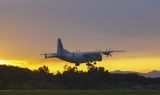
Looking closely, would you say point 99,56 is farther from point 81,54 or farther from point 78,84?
point 78,84

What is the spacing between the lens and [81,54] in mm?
185000

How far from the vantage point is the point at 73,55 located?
183m

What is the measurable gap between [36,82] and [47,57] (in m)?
8.82

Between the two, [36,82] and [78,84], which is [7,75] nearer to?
[36,82]

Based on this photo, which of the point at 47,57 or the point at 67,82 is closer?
the point at 47,57

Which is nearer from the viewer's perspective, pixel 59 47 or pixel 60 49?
pixel 60 49

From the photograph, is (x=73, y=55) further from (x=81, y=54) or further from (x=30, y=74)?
(x=30, y=74)

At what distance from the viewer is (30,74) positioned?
197m

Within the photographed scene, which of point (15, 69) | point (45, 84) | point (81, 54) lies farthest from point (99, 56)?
point (15, 69)

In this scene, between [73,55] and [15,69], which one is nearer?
[73,55]

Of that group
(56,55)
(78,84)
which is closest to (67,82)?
(78,84)

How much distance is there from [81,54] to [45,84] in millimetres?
15123

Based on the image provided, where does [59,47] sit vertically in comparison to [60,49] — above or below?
above

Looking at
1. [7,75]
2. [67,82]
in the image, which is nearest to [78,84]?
[67,82]
